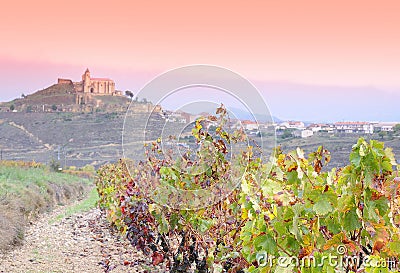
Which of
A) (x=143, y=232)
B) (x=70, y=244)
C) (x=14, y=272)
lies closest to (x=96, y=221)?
(x=70, y=244)

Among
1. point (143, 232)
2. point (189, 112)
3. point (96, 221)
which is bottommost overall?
point (96, 221)

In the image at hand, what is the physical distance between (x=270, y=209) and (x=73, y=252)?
5.07m

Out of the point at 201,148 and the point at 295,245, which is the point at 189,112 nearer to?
the point at 201,148

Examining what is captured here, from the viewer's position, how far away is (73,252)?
7.38 metres

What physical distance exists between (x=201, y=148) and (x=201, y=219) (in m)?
0.56

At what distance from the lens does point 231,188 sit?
427 centimetres

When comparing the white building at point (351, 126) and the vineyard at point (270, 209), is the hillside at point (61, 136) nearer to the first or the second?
the white building at point (351, 126)
